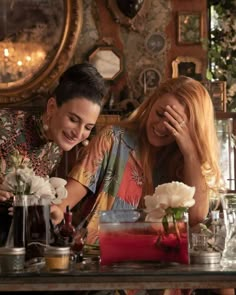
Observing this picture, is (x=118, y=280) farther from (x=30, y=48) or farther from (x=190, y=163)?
(x=30, y=48)

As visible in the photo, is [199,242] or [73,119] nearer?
[199,242]

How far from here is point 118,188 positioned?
7.95 feet

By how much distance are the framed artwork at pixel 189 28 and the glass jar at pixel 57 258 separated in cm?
413

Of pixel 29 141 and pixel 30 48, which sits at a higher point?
pixel 30 48

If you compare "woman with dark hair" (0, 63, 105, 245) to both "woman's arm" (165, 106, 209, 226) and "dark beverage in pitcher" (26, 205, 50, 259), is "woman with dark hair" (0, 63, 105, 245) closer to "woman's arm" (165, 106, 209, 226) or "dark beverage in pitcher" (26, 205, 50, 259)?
"woman's arm" (165, 106, 209, 226)

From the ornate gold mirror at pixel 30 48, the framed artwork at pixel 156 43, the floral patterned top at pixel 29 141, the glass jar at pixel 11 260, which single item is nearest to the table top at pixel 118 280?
the glass jar at pixel 11 260

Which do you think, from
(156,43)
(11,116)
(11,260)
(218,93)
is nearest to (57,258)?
(11,260)

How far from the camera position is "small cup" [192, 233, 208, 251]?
185 cm

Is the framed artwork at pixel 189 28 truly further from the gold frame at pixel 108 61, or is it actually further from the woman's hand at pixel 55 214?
the woman's hand at pixel 55 214

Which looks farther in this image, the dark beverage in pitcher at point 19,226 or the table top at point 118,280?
the dark beverage in pitcher at point 19,226

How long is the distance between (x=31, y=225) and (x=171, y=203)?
381mm

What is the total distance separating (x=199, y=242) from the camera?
6.11 ft

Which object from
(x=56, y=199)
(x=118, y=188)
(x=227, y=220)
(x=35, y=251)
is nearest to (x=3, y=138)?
(x=118, y=188)

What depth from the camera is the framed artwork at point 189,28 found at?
561 cm
